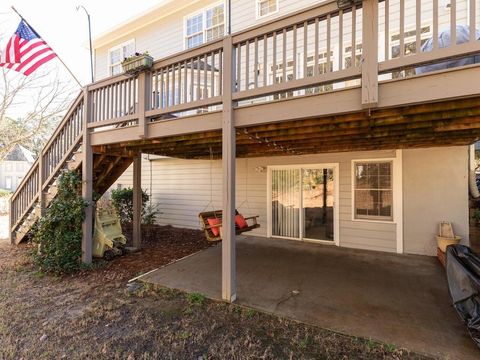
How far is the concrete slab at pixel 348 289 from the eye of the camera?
9.54 feet

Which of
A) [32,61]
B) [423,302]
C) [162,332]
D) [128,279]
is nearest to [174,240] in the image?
[128,279]

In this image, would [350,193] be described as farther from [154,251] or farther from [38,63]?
[38,63]

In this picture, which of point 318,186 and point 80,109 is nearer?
point 80,109

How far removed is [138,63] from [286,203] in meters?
4.99

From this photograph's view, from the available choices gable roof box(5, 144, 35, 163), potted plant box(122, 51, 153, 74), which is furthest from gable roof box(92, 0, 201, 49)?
gable roof box(5, 144, 35, 163)

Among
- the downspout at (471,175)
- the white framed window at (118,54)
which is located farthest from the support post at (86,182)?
the downspout at (471,175)

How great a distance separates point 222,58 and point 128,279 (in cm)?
390

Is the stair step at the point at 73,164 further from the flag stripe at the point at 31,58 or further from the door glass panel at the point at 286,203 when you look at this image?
the door glass panel at the point at 286,203

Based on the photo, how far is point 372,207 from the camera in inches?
248

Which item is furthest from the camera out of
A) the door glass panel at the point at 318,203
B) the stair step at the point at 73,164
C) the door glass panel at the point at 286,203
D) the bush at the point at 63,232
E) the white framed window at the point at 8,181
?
the white framed window at the point at 8,181

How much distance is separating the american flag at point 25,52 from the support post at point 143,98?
228 centimetres

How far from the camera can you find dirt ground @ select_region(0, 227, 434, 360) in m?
2.66

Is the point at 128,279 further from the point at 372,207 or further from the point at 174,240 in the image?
the point at 372,207

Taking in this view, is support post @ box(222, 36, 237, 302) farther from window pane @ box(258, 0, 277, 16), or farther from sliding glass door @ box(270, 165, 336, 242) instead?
window pane @ box(258, 0, 277, 16)
